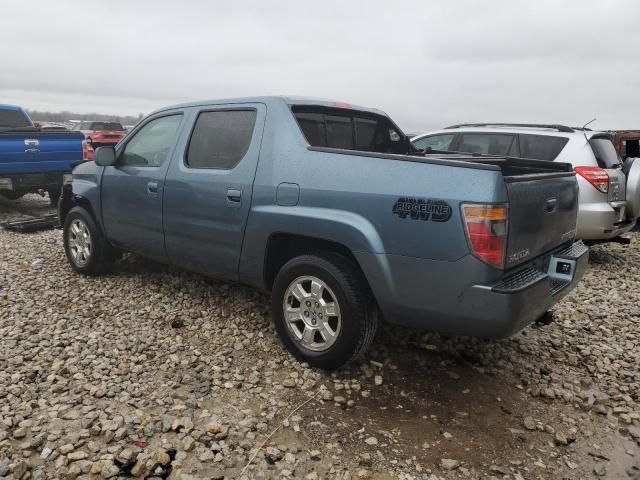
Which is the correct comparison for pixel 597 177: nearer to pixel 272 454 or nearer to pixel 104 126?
pixel 272 454

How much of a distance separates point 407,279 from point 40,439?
218cm

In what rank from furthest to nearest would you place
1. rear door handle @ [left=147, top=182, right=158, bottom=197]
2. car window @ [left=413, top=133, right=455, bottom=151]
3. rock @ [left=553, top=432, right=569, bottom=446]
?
car window @ [left=413, top=133, right=455, bottom=151], rear door handle @ [left=147, top=182, right=158, bottom=197], rock @ [left=553, top=432, right=569, bottom=446]

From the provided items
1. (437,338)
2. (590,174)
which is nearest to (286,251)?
(437,338)

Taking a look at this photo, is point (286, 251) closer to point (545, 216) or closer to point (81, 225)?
point (545, 216)

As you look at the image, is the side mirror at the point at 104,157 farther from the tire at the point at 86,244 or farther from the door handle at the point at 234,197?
the door handle at the point at 234,197

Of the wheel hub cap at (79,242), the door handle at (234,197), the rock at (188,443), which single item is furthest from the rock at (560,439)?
the wheel hub cap at (79,242)

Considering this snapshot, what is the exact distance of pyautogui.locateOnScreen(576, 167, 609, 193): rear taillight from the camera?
577cm

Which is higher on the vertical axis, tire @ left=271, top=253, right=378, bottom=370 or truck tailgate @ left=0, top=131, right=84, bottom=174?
truck tailgate @ left=0, top=131, right=84, bottom=174

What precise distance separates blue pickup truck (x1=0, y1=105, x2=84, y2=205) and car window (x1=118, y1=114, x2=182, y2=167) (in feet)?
12.9

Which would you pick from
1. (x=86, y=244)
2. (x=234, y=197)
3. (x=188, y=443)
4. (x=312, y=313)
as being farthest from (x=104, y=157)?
(x=188, y=443)

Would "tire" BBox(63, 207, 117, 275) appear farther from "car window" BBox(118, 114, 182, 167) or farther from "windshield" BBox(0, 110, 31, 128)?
"windshield" BBox(0, 110, 31, 128)

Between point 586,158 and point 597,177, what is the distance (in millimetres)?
256

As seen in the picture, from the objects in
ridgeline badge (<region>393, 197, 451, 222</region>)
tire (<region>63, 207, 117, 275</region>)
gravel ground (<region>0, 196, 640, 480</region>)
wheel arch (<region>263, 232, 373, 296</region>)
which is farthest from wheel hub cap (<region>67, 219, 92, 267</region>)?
ridgeline badge (<region>393, 197, 451, 222</region>)

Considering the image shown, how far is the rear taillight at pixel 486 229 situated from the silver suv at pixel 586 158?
277 cm
